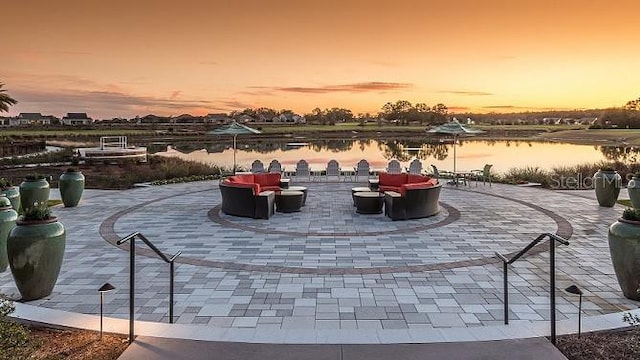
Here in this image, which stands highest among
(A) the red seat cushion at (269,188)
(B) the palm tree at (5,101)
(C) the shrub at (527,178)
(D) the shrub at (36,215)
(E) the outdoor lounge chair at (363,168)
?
(B) the palm tree at (5,101)

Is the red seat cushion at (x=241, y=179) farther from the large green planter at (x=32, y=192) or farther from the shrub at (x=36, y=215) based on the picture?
the shrub at (x=36, y=215)

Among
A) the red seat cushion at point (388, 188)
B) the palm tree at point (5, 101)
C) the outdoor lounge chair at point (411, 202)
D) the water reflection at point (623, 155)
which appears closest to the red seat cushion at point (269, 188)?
the red seat cushion at point (388, 188)

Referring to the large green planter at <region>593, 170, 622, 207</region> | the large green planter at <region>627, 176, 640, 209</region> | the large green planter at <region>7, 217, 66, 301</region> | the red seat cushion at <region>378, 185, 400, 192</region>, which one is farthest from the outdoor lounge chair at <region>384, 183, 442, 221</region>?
the large green planter at <region>7, 217, 66, 301</region>

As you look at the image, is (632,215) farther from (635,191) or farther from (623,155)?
(623,155)

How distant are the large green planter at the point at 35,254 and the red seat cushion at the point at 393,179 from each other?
8.99 m

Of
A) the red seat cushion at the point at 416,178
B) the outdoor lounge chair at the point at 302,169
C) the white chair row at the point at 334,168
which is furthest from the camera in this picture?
the outdoor lounge chair at the point at 302,169

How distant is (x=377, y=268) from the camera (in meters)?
7.46

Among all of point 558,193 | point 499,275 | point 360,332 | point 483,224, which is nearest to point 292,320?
point 360,332

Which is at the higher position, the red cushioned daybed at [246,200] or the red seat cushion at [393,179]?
the red seat cushion at [393,179]

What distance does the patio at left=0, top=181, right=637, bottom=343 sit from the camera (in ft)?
18.1

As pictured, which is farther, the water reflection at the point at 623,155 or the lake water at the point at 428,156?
the lake water at the point at 428,156

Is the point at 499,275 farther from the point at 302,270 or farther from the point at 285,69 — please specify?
the point at 285,69

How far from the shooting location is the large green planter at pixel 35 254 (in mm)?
5793

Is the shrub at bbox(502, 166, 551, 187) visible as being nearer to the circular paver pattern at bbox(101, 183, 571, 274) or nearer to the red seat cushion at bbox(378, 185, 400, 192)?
the circular paver pattern at bbox(101, 183, 571, 274)
